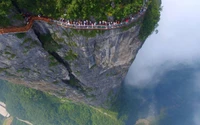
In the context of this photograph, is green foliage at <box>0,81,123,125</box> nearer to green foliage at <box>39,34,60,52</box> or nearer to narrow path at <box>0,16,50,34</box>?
green foliage at <box>39,34,60,52</box>

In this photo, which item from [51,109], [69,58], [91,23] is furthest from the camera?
[51,109]

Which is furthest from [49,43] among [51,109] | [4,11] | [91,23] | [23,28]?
[51,109]

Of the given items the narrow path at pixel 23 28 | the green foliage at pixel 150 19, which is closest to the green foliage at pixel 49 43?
the narrow path at pixel 23 28

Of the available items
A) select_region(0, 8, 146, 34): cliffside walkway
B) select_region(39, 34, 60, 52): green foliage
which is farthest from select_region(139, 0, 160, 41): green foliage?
select_region(39, 34, 60, 52): green foliage

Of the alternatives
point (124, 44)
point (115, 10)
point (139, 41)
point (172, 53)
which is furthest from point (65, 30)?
point (172, 53)

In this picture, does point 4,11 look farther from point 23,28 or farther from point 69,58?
point 69,58

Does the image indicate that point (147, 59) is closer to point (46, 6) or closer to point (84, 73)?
point (84, 73)

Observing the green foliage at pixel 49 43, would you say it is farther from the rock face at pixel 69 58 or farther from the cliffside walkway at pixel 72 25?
the cliffside walkway at pixel 72 25
